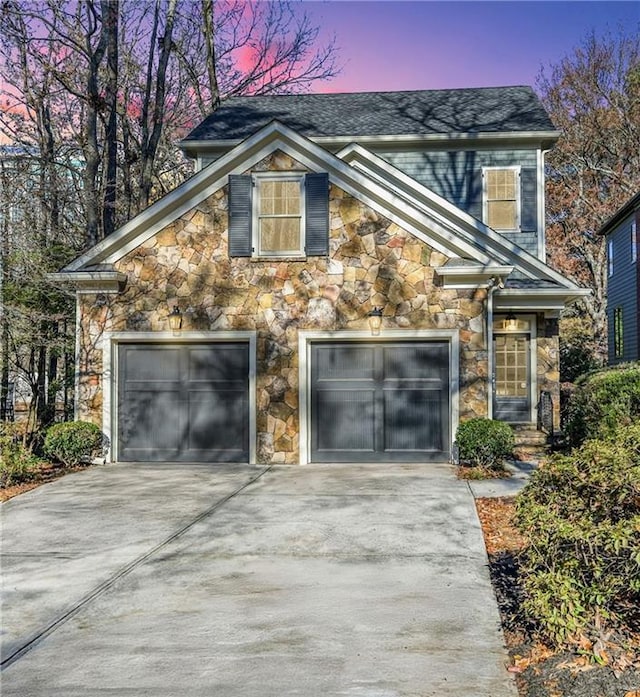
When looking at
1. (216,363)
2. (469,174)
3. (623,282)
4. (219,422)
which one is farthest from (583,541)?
(623,282)

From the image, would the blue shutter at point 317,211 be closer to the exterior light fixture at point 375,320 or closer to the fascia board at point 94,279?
the exterior light fixture at point 375,320

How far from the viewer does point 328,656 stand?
4.02 m

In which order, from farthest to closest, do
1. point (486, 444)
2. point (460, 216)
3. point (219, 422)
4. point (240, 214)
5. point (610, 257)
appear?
1. point (610, 257)
2. point (460, 216)
3. point (219, 422)
4. point (240, 214)
5. point (486, 444)

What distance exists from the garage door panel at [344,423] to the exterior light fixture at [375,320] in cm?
101

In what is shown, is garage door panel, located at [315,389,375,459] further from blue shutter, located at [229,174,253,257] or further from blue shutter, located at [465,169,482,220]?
blue shutter, located at [465,169,482,220]

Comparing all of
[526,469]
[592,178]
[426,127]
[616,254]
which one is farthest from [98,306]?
[592,178]

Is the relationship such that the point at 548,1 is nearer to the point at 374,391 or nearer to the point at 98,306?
the point at 374,391

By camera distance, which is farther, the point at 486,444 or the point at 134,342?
the point at 134,342

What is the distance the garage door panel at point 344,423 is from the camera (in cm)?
Result: 1140

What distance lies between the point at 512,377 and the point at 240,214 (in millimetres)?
6927

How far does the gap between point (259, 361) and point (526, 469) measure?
4541 millimetres

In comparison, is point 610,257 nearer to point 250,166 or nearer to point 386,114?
point 386,114

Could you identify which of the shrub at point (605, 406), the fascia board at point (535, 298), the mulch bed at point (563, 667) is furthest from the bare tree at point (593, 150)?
the mulch bed at point (563, 667)

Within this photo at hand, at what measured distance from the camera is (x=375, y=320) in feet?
36.5
